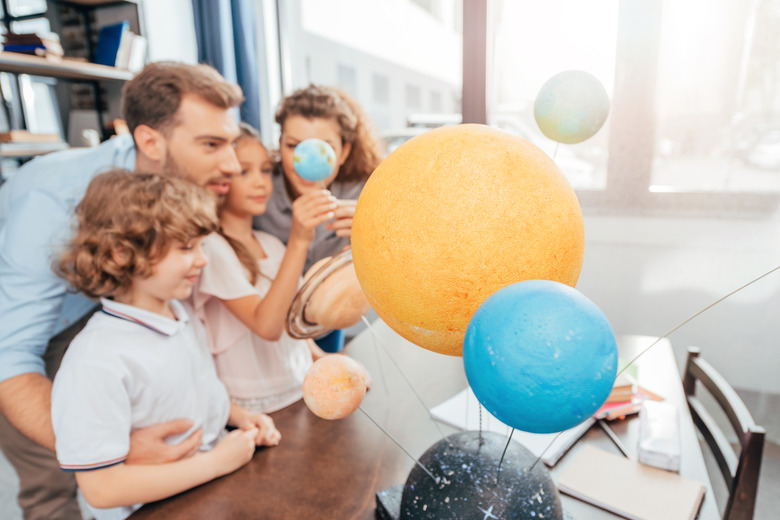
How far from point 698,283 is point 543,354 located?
231 cm

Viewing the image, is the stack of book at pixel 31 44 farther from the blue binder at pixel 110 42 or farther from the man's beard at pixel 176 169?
the man's beard at pixel 176 169

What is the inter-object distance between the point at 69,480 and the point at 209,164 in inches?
48.3

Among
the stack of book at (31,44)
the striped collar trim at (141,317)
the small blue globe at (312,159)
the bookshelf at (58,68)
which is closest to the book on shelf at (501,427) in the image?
the small blue globe at (312,159)

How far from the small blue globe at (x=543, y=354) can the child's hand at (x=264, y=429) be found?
734 mm

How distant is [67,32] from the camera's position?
2.75 m

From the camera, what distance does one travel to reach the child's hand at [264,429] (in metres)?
0.96

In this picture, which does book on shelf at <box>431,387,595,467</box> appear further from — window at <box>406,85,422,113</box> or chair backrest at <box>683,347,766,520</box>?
window at <box>406,85,422,113</box>

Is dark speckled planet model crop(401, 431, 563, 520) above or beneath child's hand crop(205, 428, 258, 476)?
above

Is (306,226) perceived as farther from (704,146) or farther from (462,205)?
(704,146)

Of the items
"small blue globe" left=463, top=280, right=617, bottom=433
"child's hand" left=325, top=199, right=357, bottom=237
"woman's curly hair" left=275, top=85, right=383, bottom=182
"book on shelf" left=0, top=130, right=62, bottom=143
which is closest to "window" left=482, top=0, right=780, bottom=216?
"woman's curly hair" left=275, top=85, right=383, bottom=182

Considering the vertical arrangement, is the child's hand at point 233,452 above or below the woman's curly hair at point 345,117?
below

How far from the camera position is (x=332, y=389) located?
52cm

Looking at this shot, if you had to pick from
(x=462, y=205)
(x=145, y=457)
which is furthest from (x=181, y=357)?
(x=462, y=205)

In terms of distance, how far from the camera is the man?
114cm
